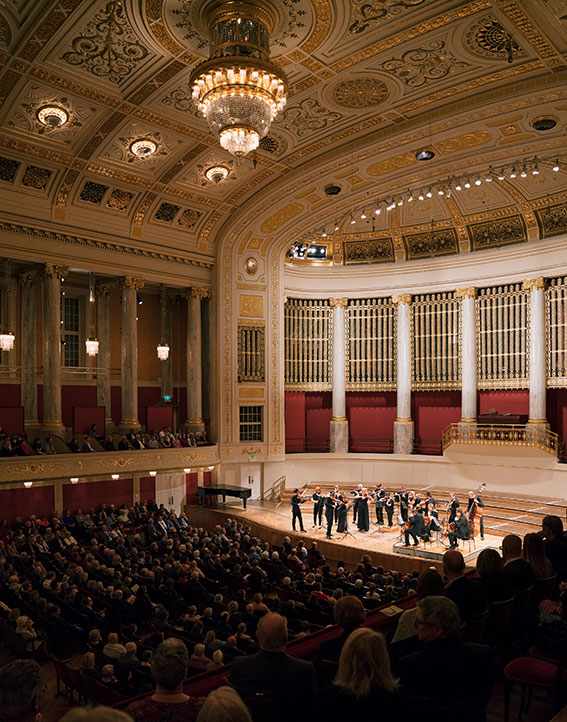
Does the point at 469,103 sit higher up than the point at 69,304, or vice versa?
the point at 469,103

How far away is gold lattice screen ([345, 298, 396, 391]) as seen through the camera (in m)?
24.6

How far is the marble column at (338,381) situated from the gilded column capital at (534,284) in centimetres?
715

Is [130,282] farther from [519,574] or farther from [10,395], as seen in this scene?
[519,574]

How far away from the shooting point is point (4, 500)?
16.0 meters

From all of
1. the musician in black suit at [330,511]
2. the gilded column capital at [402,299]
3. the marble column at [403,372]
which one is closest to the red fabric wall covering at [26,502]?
the musician in black suit at [330,511]

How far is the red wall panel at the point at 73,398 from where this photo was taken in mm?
20484

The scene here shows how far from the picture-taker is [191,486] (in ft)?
67.2

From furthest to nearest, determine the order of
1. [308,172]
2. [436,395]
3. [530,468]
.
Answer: [436,395] < [530,468] < [308,172]

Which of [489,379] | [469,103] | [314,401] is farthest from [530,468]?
[469,103]

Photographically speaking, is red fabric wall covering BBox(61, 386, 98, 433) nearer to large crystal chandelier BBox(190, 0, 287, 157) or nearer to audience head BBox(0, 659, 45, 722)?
large crystal chandelier BBox(190, 0, 287, 157)

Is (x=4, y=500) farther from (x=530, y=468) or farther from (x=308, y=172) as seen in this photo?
(x=530, y=468)

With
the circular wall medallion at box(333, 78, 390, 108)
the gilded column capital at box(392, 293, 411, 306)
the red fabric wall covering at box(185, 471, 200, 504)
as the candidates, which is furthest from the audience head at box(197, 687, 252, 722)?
the gilded column capital at box(392, 293, 411, 306)

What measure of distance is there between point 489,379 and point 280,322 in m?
8.29

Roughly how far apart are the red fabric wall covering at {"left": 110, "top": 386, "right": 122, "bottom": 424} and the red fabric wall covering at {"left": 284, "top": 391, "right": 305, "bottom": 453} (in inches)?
274
